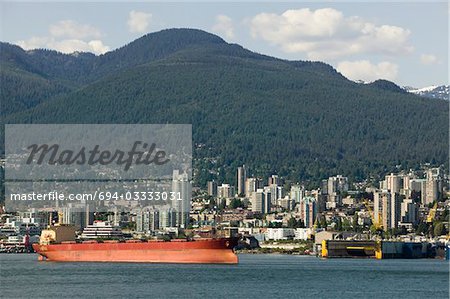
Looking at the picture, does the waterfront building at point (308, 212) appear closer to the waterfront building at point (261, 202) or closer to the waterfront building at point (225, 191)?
the waterfront building at point (261, 202)

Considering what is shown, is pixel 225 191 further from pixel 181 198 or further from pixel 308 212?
pixel 308 212

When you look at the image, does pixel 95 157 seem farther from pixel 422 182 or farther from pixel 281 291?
pixel 281 291

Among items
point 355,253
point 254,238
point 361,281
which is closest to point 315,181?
point 254,238

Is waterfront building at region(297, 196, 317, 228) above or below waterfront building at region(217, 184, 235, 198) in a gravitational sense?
below

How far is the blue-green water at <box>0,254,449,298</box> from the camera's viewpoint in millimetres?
56312

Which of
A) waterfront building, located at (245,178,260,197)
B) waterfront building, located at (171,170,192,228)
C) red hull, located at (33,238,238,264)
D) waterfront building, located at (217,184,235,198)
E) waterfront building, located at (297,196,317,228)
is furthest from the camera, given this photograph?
waterfront building, located at (217,184,235,198)

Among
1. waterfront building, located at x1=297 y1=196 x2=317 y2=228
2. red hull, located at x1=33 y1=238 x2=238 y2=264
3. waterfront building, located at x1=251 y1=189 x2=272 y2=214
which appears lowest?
red hull, located at x1=33 y1=238 x2=238 y2=264

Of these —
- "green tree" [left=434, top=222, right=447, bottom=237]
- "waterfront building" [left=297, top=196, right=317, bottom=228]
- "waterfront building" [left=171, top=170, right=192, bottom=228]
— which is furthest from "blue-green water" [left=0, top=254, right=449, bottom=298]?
"waterfront building" [left=297, top=196, right=317, bottom=228]

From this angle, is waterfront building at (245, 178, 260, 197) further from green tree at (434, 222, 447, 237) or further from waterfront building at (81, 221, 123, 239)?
waterfront building at (81, 221, 123, 239)

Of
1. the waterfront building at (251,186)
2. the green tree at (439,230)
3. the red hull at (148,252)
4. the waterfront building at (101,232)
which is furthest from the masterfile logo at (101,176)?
the red hull at (148,252)

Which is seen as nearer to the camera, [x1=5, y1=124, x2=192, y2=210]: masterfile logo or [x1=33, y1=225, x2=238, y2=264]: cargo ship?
[x1=33, y1=225, x2=238, y2=264]: cargo ship

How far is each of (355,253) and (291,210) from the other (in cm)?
5979

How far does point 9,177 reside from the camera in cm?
17762

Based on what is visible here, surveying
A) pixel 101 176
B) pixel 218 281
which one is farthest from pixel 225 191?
pixel 218 281
